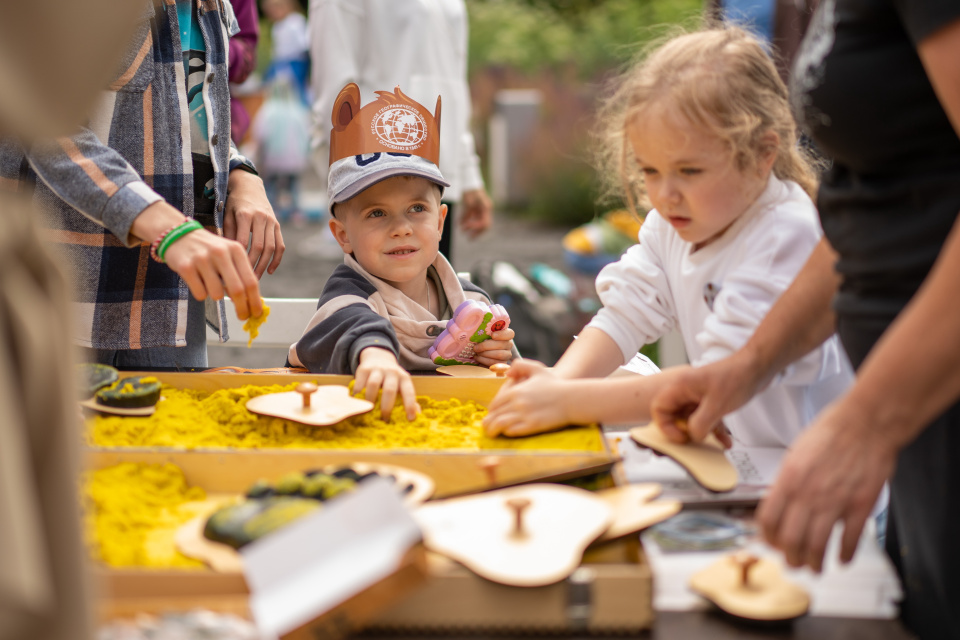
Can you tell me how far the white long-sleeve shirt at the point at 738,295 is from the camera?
120 cm

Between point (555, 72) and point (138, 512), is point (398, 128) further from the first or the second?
point (555, 72)

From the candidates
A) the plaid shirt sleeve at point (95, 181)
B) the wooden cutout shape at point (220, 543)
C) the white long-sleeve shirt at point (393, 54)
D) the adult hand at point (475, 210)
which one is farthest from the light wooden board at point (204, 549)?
the adult hand at point (475, 210)

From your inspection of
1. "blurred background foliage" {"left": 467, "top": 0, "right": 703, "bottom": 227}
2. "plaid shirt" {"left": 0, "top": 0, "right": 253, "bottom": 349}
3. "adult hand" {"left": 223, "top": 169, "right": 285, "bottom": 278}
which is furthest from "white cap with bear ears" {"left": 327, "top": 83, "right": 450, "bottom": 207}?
"blurred background foliage" {"left": 467, "top": 0, "right": 703, "bottom": 227}

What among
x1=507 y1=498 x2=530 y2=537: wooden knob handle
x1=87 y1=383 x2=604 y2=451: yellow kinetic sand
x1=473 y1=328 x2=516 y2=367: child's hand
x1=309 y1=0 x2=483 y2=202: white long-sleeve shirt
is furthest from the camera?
x1=309 y1=0 x2=483 y2=202: white long-sleeve shirt

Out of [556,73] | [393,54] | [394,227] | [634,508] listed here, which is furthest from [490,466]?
[556,73]

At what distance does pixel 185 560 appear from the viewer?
0.80 metres

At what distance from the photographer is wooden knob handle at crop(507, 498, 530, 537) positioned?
73 cm

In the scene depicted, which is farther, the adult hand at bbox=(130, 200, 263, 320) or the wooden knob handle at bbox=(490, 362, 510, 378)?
the wooden knob handle at bbox=(490, 362, 510, 378)

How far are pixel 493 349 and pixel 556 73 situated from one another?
370 inches

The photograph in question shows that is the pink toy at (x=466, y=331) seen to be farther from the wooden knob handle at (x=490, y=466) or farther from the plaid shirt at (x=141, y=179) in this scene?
the wooden knob handle at (x=490, y=466)

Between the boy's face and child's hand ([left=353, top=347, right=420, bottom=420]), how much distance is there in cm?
36

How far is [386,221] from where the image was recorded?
1704 mm

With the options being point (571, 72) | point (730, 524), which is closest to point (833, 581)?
point (730, 524)

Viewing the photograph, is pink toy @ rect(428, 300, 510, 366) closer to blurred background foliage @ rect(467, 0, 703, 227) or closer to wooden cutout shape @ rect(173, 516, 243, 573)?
wooden cutout shape @ rect(173, 516, 243, 573)
